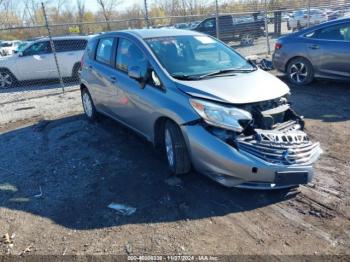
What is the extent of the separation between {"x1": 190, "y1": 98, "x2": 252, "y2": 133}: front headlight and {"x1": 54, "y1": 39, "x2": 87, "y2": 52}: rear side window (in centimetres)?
900

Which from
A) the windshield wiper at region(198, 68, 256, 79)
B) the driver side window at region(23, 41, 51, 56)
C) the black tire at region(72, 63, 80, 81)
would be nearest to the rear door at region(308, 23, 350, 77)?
the windshield wiper at region(198, 68, 256, 79)

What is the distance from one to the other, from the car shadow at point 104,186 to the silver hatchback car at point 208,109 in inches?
9.3

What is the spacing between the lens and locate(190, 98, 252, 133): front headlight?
375 centimetres

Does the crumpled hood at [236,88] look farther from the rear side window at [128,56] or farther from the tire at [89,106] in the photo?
the tire at [89,106]

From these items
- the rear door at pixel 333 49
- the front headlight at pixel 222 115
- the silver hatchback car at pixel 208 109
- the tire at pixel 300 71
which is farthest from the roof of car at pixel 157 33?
the tire at pixel 300 71

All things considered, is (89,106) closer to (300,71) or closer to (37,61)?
(300,71)

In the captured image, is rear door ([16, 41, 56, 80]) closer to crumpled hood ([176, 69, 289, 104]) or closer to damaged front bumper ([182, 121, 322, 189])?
crumpled hood ([176, 69, 289, 104])

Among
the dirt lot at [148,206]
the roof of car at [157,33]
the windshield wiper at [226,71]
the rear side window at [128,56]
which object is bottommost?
the dirt lot at [148,206]

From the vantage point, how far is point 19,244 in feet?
11.2

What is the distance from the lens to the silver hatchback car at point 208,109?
12.0 ft

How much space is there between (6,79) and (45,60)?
5.30 feet

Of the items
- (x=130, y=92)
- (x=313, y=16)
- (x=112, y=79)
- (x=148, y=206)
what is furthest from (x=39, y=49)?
(x=313, y=16)

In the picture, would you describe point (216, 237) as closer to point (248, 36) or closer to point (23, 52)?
point (23, 52)

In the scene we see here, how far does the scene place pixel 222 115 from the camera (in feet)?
12.5
